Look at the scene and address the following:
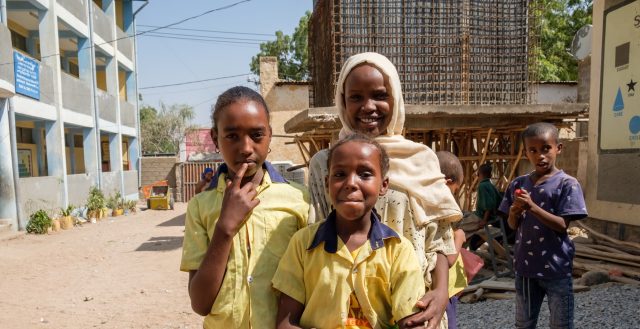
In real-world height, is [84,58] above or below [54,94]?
above

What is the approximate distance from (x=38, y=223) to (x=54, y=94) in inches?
156

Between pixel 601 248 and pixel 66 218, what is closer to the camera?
pixel 601 248

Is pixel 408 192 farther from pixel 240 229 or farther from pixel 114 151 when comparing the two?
pixel 114 151

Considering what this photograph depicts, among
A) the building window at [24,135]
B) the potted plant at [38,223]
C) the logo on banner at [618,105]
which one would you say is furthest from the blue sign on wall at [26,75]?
the logo on banner at [618,105]

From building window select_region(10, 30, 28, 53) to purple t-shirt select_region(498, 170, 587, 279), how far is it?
15.9 meters

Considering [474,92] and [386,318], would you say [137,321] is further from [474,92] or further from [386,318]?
[474,92]

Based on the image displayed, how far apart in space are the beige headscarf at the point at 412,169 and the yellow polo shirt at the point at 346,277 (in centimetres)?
17

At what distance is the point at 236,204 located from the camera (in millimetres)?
1327

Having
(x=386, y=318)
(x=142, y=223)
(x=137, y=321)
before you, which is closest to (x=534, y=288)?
(x=386, y=318)

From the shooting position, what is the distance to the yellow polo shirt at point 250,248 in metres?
1.38

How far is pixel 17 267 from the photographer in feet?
24.4

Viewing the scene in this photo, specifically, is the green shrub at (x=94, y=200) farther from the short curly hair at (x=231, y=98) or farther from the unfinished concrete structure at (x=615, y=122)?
the short curly hair at (x=231, y=98)

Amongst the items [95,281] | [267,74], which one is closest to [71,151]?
[267,74]

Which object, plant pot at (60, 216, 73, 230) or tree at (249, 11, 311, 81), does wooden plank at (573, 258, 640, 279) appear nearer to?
plant pot at (60, 216, 73, 230)
